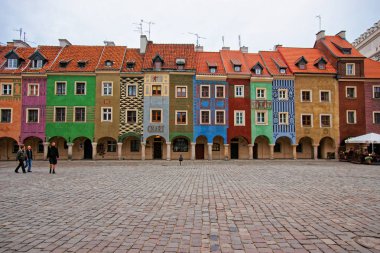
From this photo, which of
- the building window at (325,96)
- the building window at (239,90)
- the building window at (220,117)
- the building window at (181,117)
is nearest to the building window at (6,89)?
the building window at (181,117)

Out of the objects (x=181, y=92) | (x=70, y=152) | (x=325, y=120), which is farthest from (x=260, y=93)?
(x=70, y=152)

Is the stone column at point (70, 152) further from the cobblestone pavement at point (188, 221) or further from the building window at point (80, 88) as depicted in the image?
the cobblestone pavement at point (188, 221)

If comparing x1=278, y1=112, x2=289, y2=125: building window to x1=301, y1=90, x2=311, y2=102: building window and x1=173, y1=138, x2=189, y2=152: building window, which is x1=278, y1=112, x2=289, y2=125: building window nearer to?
x1=301, y1=90, x2=311, y2=102: building window

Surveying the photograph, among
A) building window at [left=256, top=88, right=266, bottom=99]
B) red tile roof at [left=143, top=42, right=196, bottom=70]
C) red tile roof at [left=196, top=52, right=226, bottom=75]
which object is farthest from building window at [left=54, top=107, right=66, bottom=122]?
building window at [left=256, top=88, right=266, bottom=99]

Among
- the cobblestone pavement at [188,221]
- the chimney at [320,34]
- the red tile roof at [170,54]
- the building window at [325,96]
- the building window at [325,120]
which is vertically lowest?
the cobblestone pavement at [188,221]

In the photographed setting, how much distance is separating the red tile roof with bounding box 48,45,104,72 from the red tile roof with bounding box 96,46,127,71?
25.2 inches

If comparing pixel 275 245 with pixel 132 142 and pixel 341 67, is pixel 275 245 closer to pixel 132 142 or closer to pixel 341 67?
pixel 132 142

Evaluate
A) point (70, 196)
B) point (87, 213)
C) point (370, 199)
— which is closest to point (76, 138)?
point (70, 196)

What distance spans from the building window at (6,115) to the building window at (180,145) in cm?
1791

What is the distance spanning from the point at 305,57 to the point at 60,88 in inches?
1149

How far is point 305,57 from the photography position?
1332 inches

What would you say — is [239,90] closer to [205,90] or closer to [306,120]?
[205,90]

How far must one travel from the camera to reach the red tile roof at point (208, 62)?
A: 101 ft

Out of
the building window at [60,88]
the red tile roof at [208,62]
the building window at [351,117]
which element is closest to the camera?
the building window at [60,88]
